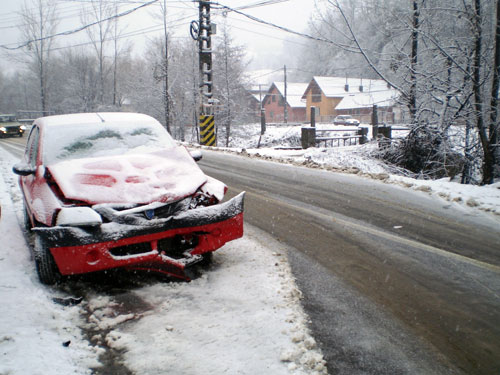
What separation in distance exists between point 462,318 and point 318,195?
4137 mm

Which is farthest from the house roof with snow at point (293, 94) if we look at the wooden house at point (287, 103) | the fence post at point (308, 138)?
the fence post at point (308, 138)

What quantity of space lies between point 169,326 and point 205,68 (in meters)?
16.0

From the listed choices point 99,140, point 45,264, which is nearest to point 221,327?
point 45,264

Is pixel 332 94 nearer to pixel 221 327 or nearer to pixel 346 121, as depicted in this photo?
pixel 346 121

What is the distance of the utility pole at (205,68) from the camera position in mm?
17375

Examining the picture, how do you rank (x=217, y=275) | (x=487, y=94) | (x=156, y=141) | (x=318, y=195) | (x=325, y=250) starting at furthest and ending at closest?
(x=487, y=94), (x=318, y=195), (x=156, y=141), (x=325, y=250), (x=217, y=275)

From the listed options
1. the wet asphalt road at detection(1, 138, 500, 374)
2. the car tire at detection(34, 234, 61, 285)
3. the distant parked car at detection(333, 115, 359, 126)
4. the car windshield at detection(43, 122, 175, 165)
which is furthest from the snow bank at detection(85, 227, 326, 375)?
the distant parked car at detection(333, 115, 359, 126)

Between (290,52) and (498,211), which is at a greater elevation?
(290,52)

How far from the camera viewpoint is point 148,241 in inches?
133

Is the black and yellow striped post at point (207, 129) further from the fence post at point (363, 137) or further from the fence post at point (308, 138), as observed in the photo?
the fence post at point (363, 137)

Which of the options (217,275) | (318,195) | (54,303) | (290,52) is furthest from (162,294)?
(290,52)

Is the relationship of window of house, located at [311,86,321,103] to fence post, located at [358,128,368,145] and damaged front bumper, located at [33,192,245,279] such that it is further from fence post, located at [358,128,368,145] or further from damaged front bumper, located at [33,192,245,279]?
damaged front bumper, located at [33,192,245,279]

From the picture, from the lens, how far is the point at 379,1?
36.7ft

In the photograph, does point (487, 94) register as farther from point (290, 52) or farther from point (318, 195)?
point (290, 52)
